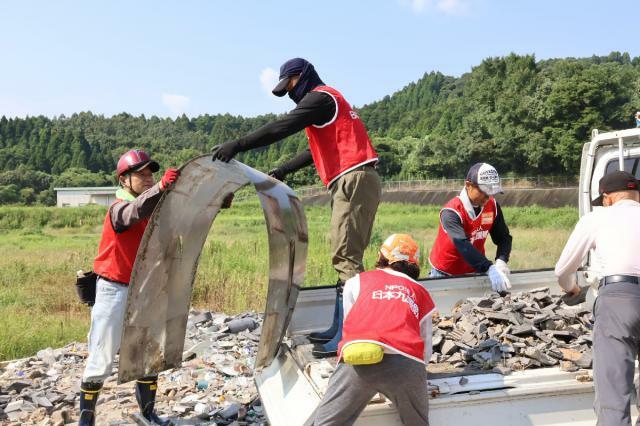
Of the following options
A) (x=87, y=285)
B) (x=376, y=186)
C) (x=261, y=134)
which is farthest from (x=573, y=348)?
(x=87, y=285)

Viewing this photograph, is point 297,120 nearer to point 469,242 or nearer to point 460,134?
point 469,242

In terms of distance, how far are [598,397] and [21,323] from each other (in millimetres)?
7562

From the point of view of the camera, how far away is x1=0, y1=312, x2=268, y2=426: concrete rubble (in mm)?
4406

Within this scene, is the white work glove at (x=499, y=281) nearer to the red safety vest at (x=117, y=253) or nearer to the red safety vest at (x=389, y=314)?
the red safety vest at (x=389, y=314)

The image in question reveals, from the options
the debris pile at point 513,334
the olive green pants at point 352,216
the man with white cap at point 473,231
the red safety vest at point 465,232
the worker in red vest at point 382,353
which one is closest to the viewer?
the worker in red vest at point 382,353

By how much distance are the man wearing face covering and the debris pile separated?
2.47ft

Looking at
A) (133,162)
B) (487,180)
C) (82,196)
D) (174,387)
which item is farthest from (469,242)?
(82,196)

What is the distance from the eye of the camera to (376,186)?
364 cm

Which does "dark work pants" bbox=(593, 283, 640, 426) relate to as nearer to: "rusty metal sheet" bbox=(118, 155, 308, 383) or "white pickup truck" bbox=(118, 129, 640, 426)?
"white pickup truck" bbox=(118, 129, 640, 426)

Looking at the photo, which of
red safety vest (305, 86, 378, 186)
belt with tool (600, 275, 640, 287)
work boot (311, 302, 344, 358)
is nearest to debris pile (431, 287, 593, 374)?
belt with tool (600, 275, 640, 287)

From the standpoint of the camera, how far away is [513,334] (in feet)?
12.4

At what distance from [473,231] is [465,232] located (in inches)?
3.0

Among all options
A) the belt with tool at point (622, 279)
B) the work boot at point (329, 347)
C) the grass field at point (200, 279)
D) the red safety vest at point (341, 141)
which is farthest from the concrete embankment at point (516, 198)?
the work boot at point (329, 347)

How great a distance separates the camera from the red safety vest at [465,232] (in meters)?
4.89
